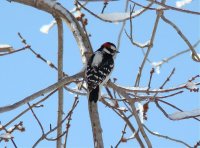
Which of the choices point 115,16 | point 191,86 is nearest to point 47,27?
point 115,16

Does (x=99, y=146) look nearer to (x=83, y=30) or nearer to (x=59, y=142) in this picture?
(x=59, y=142)

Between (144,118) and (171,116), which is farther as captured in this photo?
(144,118)

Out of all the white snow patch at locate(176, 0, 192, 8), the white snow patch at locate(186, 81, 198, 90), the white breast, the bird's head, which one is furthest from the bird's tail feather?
the bird's head

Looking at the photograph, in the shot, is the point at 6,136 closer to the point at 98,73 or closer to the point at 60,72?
the point at 60,72

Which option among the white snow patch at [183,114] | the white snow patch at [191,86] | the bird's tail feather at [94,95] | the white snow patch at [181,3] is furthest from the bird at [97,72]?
the white snow patch at [181,3]

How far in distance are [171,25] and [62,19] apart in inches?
40.6

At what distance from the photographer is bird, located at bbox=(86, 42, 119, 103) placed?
460 centimetres

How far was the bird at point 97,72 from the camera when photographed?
4603 millimetres

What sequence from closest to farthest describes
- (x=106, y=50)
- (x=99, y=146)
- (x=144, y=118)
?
1. (x=99, y=146)
2. (x=144, y=118)
3. (x=106, y=50)

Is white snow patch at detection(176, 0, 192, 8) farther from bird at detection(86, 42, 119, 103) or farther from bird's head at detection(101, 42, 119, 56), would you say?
bird's head at detection(101, 42, 119, 56)

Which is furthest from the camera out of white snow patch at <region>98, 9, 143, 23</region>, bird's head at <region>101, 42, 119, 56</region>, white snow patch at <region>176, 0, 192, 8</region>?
bird's head at <region>101, 42, 119, 56</region>

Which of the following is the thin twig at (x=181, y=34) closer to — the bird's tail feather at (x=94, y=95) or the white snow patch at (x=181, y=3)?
the white snow patch at (x=181, y=3)

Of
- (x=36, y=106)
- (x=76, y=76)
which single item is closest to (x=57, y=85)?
(x=76, y=76)

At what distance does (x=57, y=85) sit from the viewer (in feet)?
13.3
